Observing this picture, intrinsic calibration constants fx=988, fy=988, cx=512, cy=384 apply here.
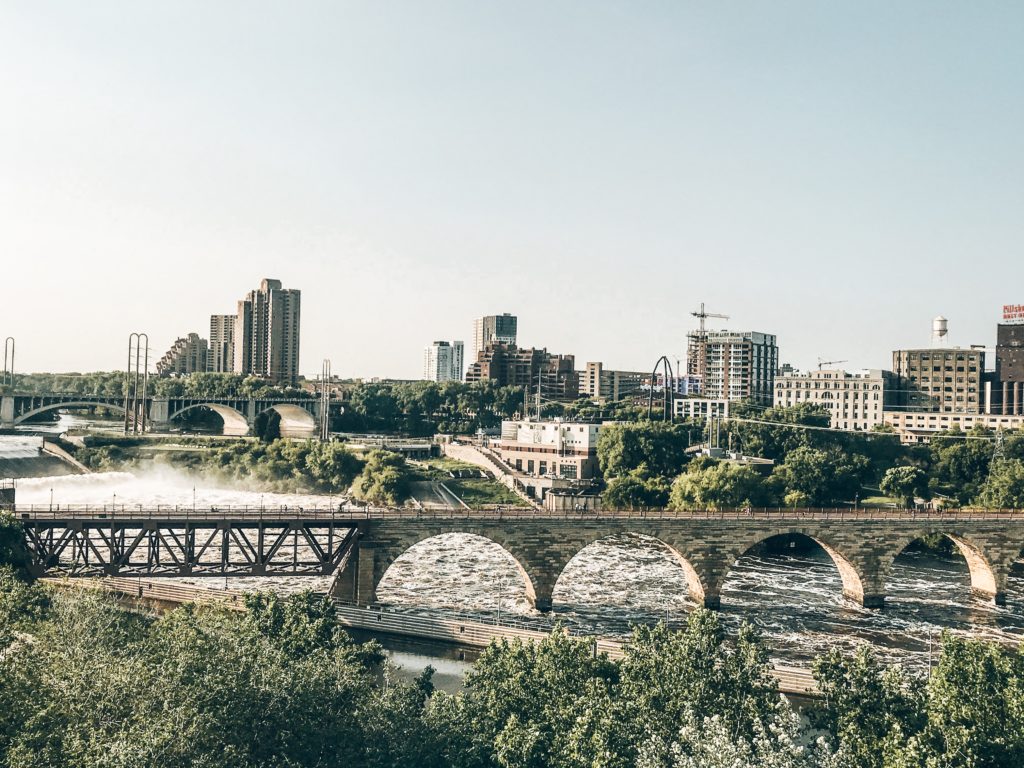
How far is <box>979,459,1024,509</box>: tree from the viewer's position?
9869 cm

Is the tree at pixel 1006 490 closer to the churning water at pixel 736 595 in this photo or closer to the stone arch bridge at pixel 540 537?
the churning water at pixel 736 595

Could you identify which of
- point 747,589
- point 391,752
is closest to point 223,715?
point 391,752

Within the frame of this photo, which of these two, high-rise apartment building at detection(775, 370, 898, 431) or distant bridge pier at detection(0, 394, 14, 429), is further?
high-rise apartment building at detection(775, 370, 898, 431)

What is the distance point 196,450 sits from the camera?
137 meters

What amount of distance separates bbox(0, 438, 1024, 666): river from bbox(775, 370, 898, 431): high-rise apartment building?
8143cm

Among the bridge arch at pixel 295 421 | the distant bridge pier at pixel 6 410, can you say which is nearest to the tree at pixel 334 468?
the bridge arch at pixel 295 421

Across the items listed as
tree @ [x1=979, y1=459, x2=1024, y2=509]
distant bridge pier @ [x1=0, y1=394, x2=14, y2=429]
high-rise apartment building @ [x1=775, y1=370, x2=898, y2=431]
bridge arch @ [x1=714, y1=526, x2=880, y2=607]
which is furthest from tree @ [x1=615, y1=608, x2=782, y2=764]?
distant bridge pier @ [x1=0, y1=394, x2=14, y2=429]

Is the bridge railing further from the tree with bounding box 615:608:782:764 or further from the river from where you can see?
the tree with bounding box 615:608:782:764

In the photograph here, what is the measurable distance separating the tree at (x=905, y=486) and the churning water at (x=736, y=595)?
20.0 m

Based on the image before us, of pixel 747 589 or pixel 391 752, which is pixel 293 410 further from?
pixel 391 752

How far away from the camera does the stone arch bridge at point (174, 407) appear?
506ft

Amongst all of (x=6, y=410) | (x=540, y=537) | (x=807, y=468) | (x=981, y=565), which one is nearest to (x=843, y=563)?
(x=981, y=565)

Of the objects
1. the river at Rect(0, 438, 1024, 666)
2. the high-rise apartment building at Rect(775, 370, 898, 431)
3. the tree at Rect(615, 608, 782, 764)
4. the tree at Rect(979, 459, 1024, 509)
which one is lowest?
the river at Rect(0, 438, 1024, 666)

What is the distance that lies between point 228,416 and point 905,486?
119 meters
